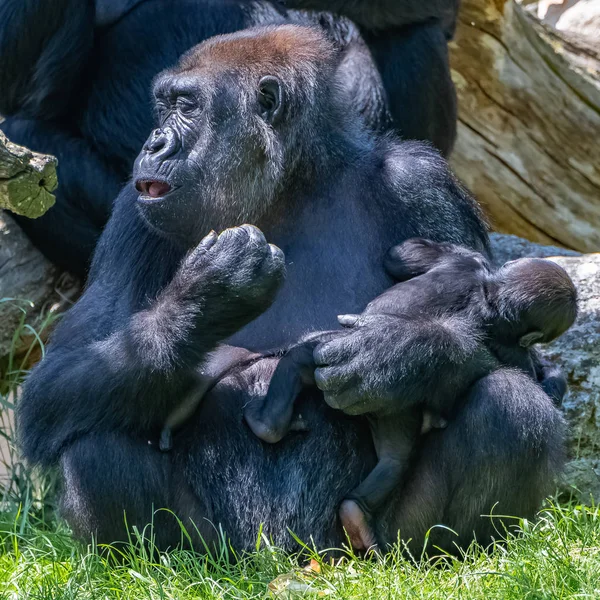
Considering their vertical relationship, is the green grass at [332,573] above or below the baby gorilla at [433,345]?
below

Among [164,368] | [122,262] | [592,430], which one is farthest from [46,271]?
[592,430]

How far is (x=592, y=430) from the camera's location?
4492mm

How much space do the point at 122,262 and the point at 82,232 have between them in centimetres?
172

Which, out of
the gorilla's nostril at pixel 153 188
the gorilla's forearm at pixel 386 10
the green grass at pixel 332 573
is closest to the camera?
the green grass at pixel 332 573

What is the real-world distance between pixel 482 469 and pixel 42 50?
3.13 meters

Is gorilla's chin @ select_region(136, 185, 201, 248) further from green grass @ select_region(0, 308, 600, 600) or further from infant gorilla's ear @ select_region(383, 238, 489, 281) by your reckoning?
green grass @ select_region(0, 308, 600, 600)

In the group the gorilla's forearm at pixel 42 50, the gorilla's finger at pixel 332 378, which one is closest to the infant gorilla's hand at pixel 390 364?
the gorilla's finger at pixel 332 378

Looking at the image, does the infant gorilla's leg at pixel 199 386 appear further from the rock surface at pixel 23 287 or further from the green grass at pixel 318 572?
the rock surface at pixel 23 287

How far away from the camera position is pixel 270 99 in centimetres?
355

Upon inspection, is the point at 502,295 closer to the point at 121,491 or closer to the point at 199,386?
→ the point at 199,386

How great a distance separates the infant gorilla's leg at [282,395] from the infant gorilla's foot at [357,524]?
29 centimetres

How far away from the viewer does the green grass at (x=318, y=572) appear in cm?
288

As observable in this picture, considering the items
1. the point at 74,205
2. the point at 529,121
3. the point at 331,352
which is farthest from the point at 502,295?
the point at 529,121

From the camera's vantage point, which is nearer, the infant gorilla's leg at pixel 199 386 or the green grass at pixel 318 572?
the green grass at pixel 318 572
